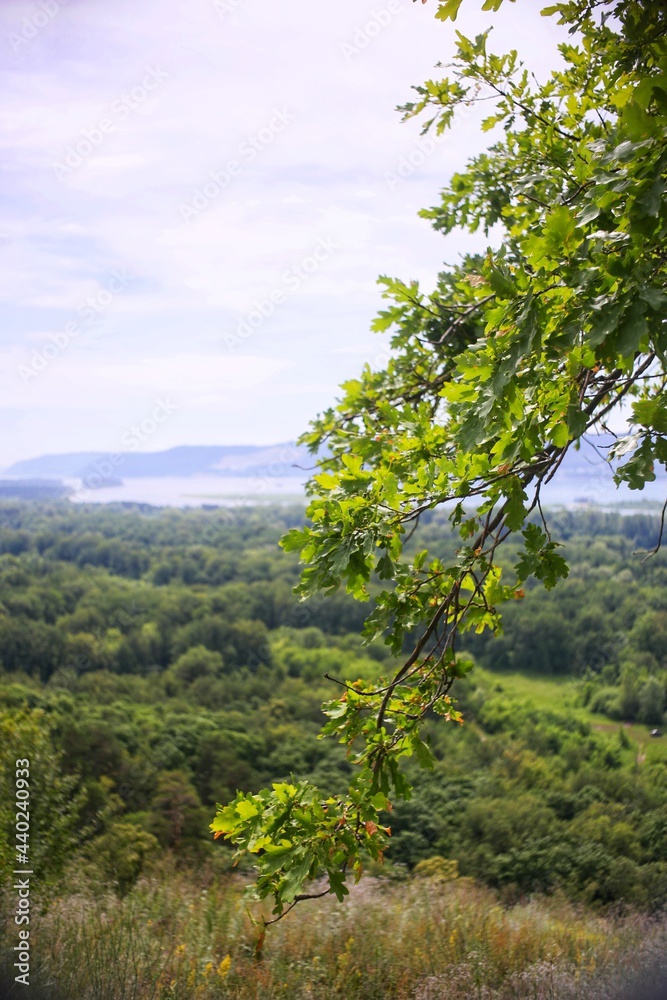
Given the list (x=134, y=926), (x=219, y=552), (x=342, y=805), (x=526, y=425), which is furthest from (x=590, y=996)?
(x=219, y=552)

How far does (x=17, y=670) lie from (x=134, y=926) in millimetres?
45664

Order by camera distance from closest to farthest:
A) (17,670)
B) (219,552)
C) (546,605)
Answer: (17,670) < (546,605) < (219,552)

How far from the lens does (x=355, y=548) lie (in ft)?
7.53

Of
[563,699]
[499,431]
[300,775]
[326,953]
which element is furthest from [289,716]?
[499,431]

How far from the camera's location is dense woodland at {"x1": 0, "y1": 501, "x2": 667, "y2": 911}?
18.4 metres

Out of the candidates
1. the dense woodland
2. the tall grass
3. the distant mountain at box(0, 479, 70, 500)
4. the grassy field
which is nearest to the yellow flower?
the tall grass

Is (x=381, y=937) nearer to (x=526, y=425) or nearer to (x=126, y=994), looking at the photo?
(x=126, y=994)

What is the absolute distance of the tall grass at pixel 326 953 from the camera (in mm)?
4266

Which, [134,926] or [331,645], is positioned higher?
Result: [134,926]

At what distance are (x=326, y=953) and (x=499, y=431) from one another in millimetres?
4791

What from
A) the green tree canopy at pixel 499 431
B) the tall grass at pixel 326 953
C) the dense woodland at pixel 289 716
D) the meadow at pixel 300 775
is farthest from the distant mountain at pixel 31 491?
the green tree canopy at pixel 499 431

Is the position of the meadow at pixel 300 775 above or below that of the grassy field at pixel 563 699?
above

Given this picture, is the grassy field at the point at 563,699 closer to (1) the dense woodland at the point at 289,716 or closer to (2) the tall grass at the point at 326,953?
(1) the dense woodland at the point at 289,716

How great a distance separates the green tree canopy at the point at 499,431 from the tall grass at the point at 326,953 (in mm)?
2271
